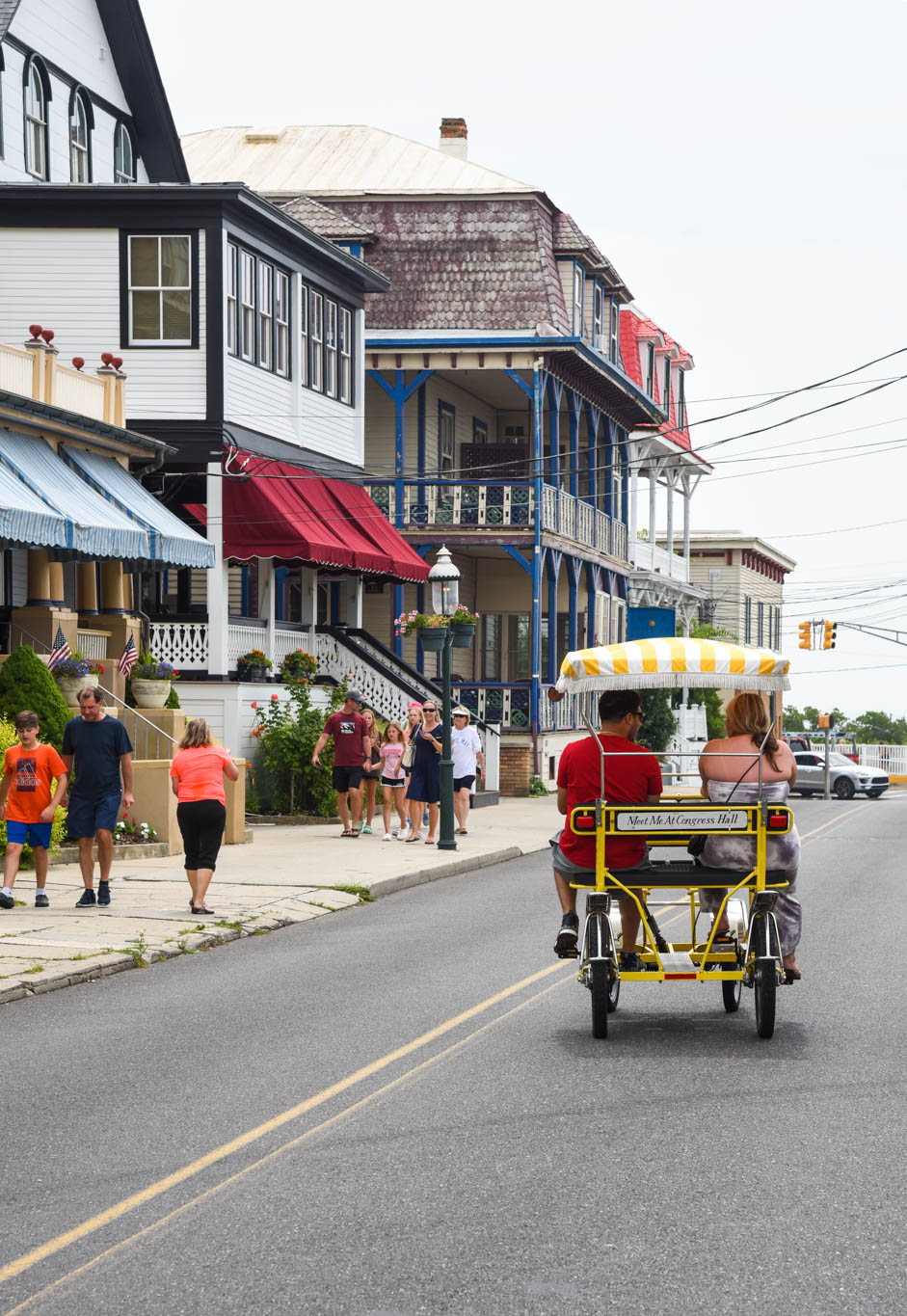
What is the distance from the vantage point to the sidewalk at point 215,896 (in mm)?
12672

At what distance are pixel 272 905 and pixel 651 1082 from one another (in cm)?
826

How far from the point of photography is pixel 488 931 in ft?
47.9

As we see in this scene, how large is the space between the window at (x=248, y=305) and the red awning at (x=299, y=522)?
178 centimetres

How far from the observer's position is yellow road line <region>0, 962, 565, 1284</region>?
567 centimetres

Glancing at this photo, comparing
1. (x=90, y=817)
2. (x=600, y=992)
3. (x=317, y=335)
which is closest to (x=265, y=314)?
(x=317, y=335)

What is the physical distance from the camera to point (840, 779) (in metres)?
53.5

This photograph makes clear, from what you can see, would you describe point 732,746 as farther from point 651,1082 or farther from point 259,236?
point 259,236

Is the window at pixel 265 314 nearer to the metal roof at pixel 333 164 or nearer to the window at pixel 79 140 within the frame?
the window at pixel 79 140

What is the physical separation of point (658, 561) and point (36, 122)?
26.9 meters

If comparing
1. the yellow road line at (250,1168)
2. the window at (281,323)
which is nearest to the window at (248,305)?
the window at (281,323)

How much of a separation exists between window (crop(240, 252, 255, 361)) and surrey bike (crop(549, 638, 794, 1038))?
18.0 m

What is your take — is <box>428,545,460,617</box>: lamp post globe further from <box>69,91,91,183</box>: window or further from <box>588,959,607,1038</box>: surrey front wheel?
<box>588,959,607,1038</box>: surrey front wheel

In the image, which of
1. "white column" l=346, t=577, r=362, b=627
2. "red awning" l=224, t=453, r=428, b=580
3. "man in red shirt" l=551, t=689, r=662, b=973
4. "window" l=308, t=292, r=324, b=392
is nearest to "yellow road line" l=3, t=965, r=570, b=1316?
"man in red shirt" l=551, t=689, r=662, b=973

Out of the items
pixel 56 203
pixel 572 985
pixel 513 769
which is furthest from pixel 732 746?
pixel 513 769
